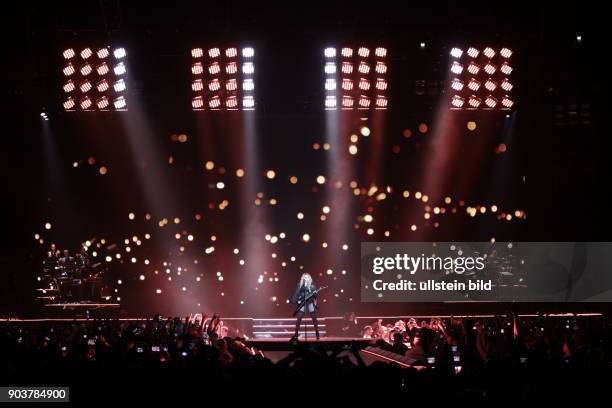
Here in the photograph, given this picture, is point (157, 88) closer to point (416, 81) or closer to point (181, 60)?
point (181, 60)

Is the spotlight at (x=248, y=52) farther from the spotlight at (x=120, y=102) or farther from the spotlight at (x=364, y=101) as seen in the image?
the spotlight at (x=120, y=102)

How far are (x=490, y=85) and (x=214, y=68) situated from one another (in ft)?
18.5

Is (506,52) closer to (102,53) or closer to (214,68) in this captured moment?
(214,68)

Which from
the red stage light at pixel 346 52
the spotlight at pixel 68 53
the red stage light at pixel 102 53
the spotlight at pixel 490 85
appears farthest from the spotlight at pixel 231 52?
the spotlight at pixel 490 85

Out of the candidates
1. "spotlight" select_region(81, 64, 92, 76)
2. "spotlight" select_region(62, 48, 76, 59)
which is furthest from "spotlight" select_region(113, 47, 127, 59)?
"spotlight" select_region(62, 48, 76, 59)

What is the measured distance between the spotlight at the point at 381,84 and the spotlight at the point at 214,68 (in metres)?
3.22

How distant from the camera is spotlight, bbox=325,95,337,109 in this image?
1463cm

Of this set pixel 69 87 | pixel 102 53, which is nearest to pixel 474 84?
pixel 102 53

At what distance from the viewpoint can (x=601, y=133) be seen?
640 inches

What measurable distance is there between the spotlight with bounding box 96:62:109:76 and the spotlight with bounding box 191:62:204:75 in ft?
5.66

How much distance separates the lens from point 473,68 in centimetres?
1450

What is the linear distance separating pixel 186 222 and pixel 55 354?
1222cm

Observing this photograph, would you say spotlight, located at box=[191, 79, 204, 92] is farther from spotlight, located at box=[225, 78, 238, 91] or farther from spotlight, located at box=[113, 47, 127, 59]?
spotlight, located at box=[113, 47, 127, 59]

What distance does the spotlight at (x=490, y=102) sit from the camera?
48.5 ft
